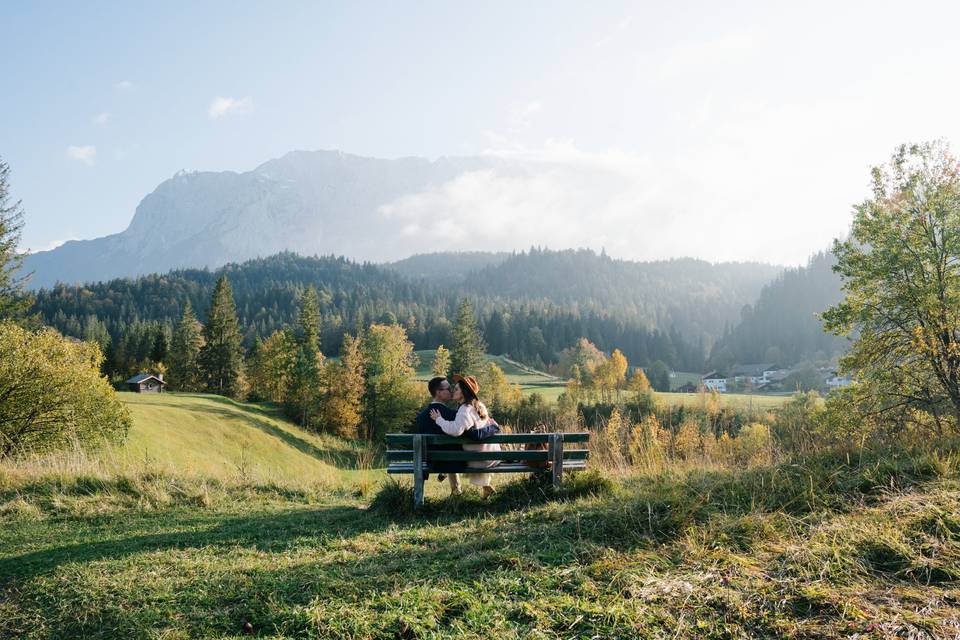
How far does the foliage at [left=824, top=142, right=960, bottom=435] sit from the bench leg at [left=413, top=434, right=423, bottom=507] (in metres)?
13.9

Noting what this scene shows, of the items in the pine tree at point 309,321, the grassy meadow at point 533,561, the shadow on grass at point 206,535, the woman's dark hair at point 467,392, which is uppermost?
the pine tree at point 309,321

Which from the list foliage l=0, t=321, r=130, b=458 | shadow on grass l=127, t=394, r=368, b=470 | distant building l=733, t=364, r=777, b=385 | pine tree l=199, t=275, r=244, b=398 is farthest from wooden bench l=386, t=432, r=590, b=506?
distant building l=733, t=364, r=777, b=385

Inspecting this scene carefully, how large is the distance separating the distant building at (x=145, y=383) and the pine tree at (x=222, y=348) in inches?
236

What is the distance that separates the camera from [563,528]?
5328 millimetres

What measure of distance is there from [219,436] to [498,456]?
126ft

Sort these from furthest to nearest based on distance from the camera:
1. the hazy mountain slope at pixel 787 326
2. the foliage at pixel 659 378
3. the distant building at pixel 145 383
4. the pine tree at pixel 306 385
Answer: the hazy mountain slope at pixel 787 326 < the foliage at pixel 659 378 < the distant building at pixel 145 383 < the pine tree at pixel 306 385

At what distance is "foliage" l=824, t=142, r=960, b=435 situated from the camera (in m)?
14.1

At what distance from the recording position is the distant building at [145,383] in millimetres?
63938

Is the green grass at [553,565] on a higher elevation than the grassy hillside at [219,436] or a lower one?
higher

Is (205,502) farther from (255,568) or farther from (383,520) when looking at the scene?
(255,568)

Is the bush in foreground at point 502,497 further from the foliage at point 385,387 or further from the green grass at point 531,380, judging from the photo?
the green grass at point 531,380

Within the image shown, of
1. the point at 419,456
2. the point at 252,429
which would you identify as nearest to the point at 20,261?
the point at 252,429

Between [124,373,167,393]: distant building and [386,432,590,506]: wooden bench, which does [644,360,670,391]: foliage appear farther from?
[386,432,590,506]: wooden bench

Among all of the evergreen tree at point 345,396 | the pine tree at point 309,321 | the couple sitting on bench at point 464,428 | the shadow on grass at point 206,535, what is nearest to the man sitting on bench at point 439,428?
the couple sitting on bench at point 464,428
